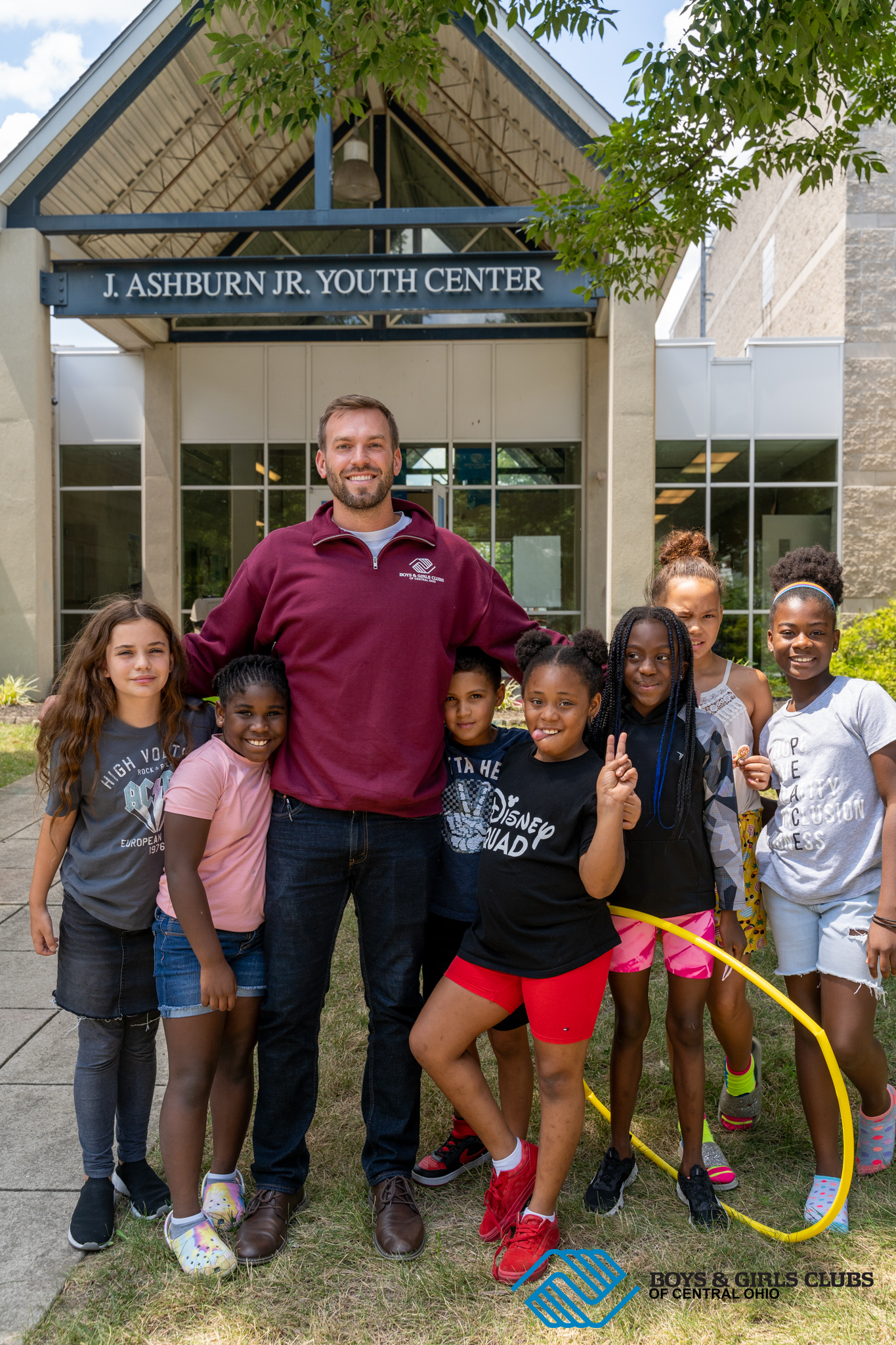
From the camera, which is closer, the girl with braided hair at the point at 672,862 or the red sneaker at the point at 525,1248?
the red sneaker at the point at 525,1248

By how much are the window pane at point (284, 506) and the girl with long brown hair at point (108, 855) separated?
13385mm

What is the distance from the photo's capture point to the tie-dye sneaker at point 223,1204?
2.70 m

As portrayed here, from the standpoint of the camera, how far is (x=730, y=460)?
47.0 ft

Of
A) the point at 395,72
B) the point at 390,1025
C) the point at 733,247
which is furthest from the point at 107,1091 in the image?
the point at 733,247

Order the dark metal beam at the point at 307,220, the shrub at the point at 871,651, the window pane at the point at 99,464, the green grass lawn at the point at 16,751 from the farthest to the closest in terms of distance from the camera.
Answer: the window pane at the point at 99,464, the dark metal beam at the point at 307,220, the green grass lawn at the point at 16,751, the shrub at the point at 871,651

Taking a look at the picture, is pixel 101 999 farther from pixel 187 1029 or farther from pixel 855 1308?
pixel 855 1308

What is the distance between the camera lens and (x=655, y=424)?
A: 13.8 metres

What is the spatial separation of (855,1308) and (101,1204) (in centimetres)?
207

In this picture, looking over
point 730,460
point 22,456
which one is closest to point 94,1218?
point 22,456

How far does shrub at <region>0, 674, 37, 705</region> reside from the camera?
12.4 metres

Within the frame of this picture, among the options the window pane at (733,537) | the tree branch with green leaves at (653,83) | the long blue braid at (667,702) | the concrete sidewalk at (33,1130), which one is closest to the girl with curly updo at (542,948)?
the long blue braid at (667,702)

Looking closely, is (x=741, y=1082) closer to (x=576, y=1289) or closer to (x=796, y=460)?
(x=576, y=1289)

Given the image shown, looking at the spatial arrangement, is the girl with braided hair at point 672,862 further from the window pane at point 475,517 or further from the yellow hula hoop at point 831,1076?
the window pane at point 475,517

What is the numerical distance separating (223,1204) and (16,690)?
11.1 meters
